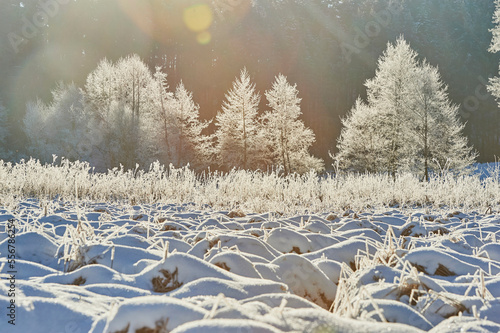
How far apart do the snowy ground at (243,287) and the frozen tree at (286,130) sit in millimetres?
17406

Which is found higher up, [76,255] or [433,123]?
[433,123]

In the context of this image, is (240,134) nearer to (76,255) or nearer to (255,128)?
(255,128)

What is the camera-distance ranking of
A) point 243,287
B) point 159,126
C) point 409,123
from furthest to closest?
point 159,126, point 409,123, point 243,287

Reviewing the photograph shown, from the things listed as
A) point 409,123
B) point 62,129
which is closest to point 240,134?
point 409,123

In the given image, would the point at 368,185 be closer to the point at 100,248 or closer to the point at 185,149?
the point at 100,248

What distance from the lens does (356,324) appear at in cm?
93

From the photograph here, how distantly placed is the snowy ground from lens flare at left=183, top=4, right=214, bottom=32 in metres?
55.7

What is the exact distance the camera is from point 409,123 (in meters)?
17.7

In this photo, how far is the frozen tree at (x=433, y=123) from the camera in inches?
670

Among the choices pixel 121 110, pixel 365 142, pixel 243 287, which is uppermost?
pixel 121 110

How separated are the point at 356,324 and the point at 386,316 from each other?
0.39m

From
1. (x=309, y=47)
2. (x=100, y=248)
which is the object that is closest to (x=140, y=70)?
(x=100, y=248)

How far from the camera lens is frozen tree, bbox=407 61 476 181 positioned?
17.0 metres

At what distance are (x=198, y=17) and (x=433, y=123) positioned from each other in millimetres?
46997
